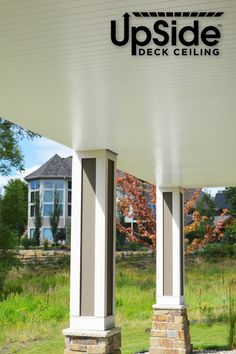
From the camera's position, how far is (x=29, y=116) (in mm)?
4512

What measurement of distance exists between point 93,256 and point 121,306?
25.5ft

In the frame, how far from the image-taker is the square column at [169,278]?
28.3ft

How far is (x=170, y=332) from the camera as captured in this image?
28.4 feet

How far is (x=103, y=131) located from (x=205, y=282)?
11.6 meters

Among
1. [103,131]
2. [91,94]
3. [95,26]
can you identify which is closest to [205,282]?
[103,131]

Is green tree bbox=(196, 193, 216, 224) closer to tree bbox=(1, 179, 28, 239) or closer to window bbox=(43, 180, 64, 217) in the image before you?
tree bbox=(1, 179, 28, 239)

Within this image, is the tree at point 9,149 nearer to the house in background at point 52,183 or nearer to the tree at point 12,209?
the tree at point 12,209

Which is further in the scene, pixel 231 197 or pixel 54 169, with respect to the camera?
A: pixel 54 169

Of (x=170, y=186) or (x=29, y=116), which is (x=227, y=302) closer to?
(x=170, y=186)

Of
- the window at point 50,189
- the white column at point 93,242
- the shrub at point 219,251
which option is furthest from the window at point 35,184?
the white column at point 93,242

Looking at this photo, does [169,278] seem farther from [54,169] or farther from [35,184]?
[54,169]

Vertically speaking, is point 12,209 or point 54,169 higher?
point 54,169

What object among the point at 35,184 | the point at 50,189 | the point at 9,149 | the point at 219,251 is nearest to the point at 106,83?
the point at 9,149

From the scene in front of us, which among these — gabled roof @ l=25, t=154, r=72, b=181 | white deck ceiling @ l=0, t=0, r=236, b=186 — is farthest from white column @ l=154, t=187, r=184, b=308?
gabled roof @ l=25, t=154, r=72, b=181
